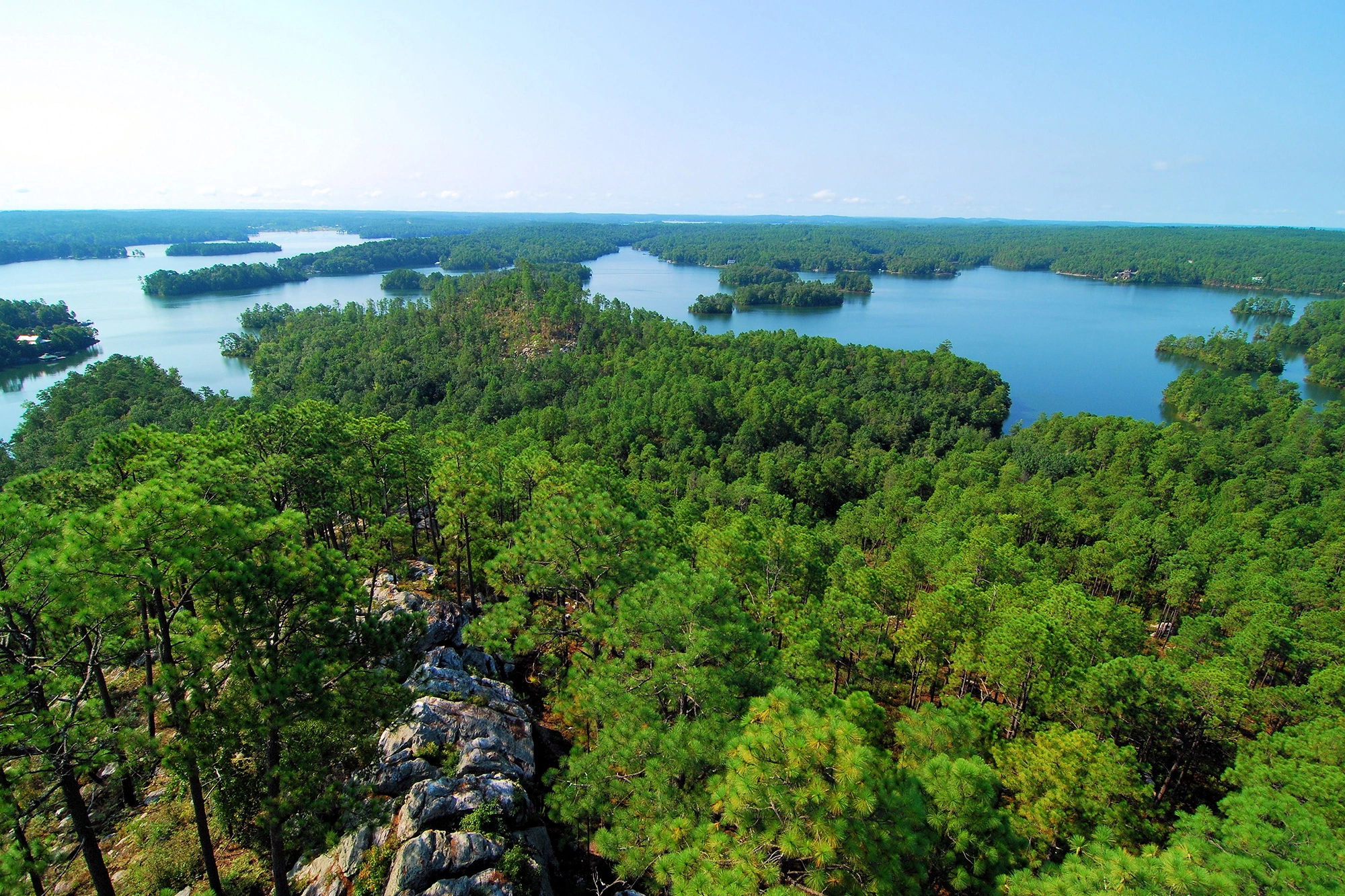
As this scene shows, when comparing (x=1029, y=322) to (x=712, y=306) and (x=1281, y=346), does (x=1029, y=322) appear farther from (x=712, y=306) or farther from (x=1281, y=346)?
(x=712, y=306)

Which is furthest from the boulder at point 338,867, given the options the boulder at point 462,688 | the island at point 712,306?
the island at point 712,306

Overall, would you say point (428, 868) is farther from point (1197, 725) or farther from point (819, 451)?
point (819, 451)

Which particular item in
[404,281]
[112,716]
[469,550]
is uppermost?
[404,281]

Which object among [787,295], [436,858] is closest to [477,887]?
[436,858]

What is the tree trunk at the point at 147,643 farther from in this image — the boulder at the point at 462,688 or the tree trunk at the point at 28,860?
the boulder at the point at 462,688

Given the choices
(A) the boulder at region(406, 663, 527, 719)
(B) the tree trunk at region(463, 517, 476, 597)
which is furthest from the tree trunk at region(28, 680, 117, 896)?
(B) the tree trunk at region(463, 517, 476, 597)

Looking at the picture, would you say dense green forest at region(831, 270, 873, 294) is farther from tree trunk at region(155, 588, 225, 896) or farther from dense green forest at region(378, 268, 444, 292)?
tree trunk at region(155, 588, 225, 896)
